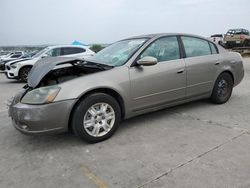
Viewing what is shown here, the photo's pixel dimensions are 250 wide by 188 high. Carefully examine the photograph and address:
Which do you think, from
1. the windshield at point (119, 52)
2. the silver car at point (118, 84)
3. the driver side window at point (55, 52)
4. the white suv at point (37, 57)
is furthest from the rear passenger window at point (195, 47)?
the driver side window at point (55, 52)

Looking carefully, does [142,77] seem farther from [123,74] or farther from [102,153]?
[102,153]

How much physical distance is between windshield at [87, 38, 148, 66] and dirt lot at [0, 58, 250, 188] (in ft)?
3.50

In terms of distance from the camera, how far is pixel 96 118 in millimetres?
3344

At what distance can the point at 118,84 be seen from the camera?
11.4 feet

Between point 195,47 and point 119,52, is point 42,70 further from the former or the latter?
point 195,47

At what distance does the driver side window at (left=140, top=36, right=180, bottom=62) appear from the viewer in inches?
156

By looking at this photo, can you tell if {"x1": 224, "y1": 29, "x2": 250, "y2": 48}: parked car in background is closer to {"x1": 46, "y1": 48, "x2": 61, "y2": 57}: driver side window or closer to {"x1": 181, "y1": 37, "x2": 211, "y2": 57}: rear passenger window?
{"x1": 46, "y1": 48, "x2": 61, "y2": 57}: driver side window

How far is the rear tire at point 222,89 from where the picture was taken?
189 inches

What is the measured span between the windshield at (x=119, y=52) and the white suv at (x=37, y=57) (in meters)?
6.32

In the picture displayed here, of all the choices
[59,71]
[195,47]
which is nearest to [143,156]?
[59,71]

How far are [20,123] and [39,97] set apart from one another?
434 millimetres

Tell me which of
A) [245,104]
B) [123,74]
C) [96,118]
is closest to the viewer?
[96,118]

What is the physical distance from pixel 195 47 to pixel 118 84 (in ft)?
6.24

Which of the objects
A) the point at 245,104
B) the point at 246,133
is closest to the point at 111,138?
the point at 246,133
